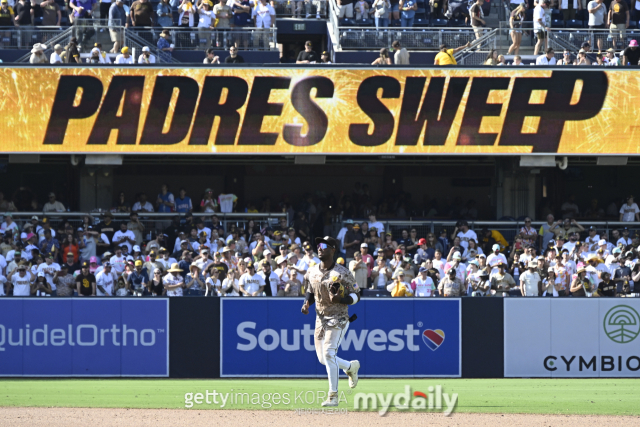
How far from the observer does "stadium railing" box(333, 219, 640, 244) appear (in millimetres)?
20766

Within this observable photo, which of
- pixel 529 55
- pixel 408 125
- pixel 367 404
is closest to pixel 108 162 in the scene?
pixel 408 125

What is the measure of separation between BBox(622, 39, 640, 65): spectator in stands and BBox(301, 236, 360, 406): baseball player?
15.3m

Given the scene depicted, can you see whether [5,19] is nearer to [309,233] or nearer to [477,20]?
[309,233]

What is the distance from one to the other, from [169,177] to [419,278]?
11140 mm

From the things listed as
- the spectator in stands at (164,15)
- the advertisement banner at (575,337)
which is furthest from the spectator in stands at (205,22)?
the advertisement banner at (575,337)

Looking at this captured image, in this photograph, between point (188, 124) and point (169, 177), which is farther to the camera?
point (169, 177)

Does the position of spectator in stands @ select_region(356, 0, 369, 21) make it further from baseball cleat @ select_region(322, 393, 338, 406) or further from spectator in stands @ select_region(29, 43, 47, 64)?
baseball cleat @ select_region(322, 393, 338, 406)

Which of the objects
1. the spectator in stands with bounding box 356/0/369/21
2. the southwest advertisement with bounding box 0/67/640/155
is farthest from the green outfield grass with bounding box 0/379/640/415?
the spectator in stands with bounding box 356/0/369/21

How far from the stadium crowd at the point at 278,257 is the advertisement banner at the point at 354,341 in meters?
1.48

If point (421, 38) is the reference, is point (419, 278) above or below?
below

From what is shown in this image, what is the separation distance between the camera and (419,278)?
1691 cm

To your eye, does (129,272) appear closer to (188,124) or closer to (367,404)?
(188,124)

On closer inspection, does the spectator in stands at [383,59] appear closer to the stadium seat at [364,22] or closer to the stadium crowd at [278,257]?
the stadium seat at [364,22]

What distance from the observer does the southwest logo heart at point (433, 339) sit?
49.1 ft
